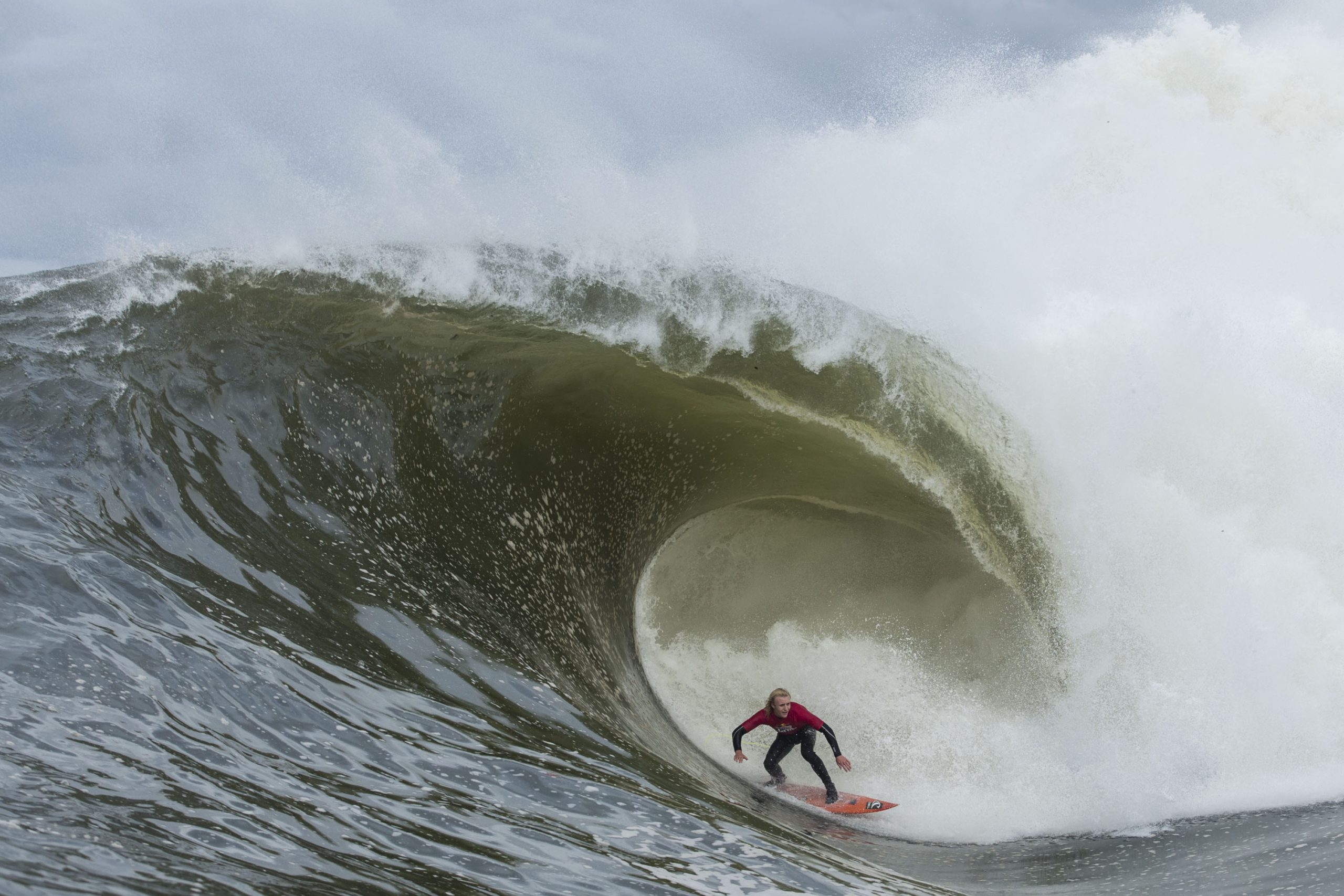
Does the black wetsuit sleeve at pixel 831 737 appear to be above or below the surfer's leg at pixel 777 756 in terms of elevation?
above

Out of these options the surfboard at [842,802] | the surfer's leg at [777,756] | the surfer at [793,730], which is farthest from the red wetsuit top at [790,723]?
the surfboard at [842,802]

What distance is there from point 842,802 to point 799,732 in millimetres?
553

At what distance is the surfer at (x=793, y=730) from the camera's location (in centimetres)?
634

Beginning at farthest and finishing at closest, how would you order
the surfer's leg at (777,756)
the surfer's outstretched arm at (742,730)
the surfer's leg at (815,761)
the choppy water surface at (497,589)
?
1. the surfer's leg at (777,756)
2. the surfer's leg at (815,761)
3. the surfer's outstretched arm at (742,730)
4. the choppy water surface at (497,589)

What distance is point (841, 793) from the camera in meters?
6.67

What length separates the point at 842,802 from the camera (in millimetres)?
6488

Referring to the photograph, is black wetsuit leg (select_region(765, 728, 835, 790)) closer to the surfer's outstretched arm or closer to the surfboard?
the surfboard

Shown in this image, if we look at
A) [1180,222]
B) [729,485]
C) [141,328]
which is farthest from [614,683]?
[1180,222]

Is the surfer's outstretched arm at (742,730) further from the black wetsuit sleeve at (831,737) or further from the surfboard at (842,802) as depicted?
the surfboard at (842,802)

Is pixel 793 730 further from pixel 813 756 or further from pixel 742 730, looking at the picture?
pixel 742 730

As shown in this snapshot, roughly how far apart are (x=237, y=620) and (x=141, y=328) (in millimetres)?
4569

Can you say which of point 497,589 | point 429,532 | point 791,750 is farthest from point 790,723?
point 429,532

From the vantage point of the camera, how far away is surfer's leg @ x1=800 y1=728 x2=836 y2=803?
6402 mm

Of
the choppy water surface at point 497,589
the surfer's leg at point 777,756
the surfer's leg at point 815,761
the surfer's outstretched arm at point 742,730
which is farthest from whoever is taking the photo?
the surfer's leg at point 777,756
